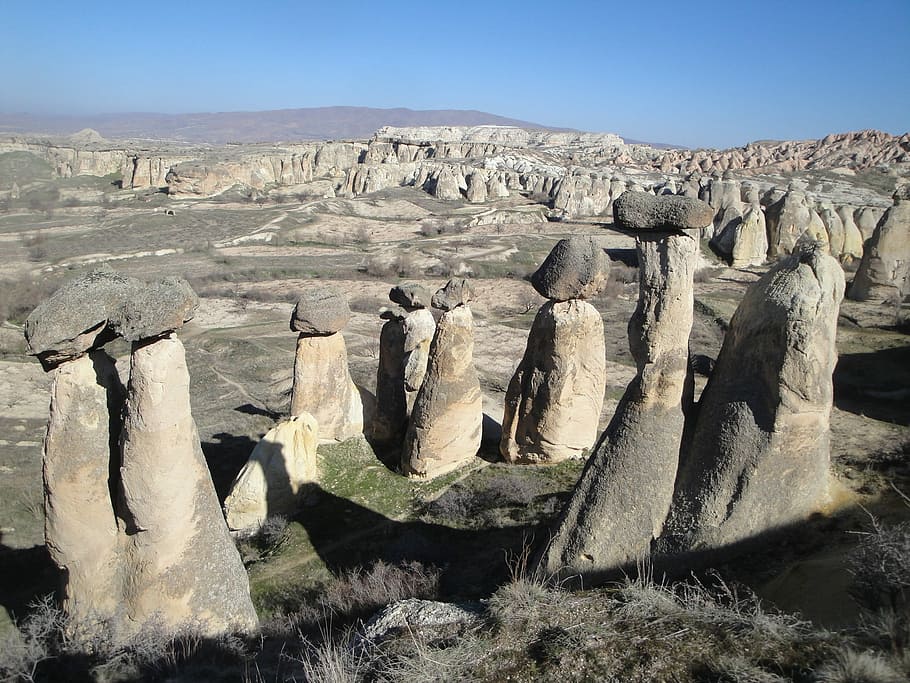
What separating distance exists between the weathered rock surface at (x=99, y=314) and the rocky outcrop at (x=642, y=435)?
3.04m

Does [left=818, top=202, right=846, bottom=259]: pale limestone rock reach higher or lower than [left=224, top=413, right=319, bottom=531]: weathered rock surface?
higher

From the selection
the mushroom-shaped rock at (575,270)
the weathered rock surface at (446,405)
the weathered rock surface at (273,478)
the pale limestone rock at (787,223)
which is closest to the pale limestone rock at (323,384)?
the weathered rock surface at (273,478)

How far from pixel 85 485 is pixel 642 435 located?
394cm

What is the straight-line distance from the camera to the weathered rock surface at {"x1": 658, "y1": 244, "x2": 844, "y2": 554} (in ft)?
12.9

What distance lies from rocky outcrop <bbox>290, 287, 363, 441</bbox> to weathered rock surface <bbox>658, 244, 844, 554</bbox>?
5504mm

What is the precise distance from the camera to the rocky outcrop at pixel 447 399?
25.6ft

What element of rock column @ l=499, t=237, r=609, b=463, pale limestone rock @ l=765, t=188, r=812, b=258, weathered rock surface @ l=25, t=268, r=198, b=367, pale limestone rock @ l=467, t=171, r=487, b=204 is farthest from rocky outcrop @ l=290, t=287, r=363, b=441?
pale limestone rock @ l=467, t=171, r=487, b=204

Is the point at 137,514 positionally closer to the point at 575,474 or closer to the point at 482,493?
the point at 482,493

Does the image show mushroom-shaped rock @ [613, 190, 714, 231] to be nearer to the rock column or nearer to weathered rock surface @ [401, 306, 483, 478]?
the rock column

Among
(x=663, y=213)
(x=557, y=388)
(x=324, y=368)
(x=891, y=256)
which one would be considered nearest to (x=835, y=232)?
(x=891, y=256)

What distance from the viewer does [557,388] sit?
297 inches

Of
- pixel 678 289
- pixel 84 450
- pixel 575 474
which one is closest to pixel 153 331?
pixel 84 450

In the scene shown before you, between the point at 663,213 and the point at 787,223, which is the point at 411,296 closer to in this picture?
the point at 663,213

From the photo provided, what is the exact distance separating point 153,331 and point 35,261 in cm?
2914
